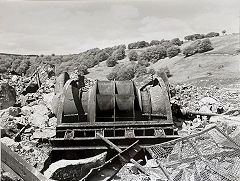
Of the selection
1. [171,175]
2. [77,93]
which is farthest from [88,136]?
[171,175]

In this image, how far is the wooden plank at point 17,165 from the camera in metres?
4.40

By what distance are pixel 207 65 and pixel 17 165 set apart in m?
27.9

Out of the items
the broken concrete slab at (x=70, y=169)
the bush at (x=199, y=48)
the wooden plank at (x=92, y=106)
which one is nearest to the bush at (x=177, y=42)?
the bush at (x=199, y=48)

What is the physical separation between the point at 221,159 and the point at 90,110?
3.00m

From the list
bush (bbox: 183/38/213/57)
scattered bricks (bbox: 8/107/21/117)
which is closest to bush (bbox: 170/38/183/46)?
bush (bbox: 183/38/213/57)

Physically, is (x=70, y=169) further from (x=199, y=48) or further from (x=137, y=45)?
(x=137, y=45)

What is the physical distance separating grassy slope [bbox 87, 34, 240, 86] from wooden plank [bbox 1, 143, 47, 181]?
19.4m

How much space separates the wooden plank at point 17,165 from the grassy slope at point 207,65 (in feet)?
63.8

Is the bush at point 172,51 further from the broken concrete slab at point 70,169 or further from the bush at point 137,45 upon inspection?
the broken concrete slab at point 70,169

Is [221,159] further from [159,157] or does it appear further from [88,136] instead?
[88,136]

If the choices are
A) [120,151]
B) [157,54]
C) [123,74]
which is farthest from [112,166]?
[157,54]

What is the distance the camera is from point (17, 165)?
4453mm

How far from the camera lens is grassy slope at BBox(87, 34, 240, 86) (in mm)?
26188

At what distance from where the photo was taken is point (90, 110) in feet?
24.4
